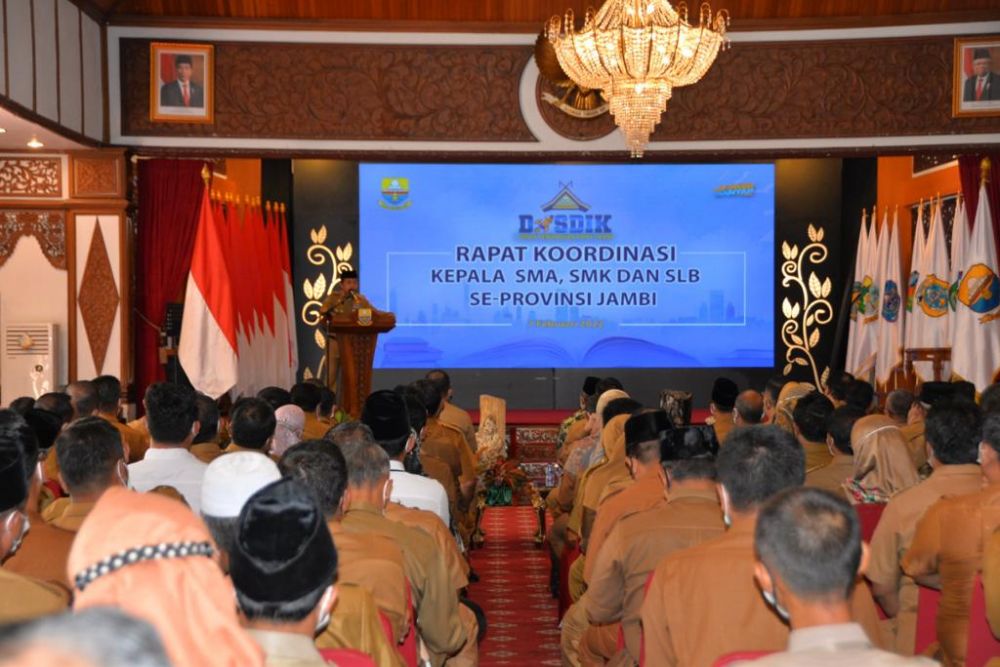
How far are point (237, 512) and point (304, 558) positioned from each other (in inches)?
19.0

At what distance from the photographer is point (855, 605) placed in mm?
2922

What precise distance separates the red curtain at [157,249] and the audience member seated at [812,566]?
28.2 feet

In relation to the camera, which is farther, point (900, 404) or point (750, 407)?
point (900, 404)

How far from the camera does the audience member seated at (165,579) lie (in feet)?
4.64

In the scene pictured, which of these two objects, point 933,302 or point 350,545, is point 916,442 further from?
point 933,302

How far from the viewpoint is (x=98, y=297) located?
10039 mm

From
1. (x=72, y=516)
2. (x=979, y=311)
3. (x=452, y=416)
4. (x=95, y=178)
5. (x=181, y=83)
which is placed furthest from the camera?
(x=181, y=83)

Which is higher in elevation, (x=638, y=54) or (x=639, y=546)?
(x=638, y=54)

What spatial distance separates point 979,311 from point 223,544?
8829 millimetres

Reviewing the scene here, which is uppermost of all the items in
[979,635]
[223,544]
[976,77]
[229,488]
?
[976,77]

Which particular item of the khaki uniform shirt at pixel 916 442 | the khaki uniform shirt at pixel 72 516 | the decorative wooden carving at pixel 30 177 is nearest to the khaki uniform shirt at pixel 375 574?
the khaki uniform shirt at pixel 72 516

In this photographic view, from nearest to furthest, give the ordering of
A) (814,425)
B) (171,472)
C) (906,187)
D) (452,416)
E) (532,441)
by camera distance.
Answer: (171,472)
(814,425)
(452,416)
(532,441)
(906,187)

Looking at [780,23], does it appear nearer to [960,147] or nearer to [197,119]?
[960,147]

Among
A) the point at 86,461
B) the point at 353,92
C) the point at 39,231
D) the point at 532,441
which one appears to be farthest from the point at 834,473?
the point at 39,231
